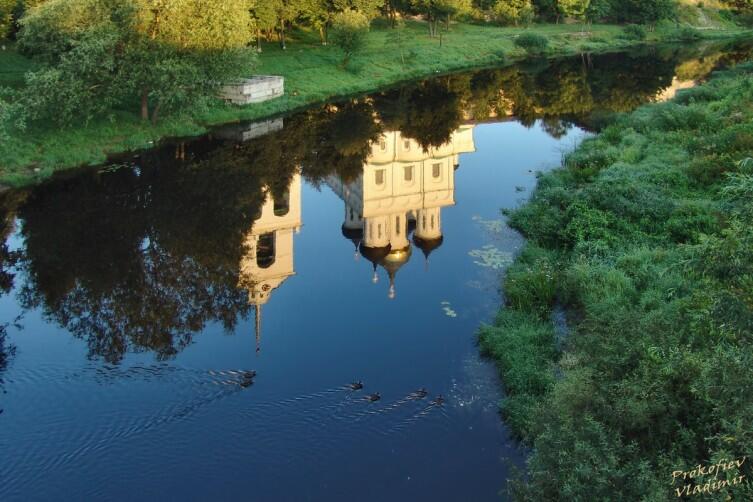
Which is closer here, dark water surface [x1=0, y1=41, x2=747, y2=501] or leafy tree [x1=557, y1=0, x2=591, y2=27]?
dark water surface [x1=0, y1=41, x2=747, y2=501]

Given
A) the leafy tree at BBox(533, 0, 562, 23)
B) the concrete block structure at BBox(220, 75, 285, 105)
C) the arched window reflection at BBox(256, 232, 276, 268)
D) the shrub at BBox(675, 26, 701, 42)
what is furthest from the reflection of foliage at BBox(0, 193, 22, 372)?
the shrub at BBox(675, 26, 701, 42)

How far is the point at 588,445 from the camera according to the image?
1130 centimetres

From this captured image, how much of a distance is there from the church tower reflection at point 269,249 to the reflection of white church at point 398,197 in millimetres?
2331

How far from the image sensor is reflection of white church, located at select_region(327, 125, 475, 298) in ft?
86.7

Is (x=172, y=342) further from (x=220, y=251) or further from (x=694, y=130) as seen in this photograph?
(x=694, y=130)

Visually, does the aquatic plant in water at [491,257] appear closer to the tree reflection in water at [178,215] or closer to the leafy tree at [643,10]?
the tree reflection in water at [178,215]

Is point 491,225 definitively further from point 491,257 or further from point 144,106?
point 144,106

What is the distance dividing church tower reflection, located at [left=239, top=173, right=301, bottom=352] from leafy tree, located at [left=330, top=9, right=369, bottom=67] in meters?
26.3

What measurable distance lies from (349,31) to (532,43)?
26505 millimetres

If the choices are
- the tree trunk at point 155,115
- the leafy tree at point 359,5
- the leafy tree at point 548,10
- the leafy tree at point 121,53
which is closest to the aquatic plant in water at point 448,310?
the leafy tree at point 121,53

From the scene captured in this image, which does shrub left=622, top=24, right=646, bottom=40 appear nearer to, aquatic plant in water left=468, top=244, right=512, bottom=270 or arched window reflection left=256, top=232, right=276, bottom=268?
aquatic plant in water left=468, top=244, right=512, bottom=270

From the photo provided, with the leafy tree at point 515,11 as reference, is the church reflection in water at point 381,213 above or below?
below

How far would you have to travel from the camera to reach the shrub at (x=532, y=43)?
74062 mm

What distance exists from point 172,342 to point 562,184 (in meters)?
17.8
